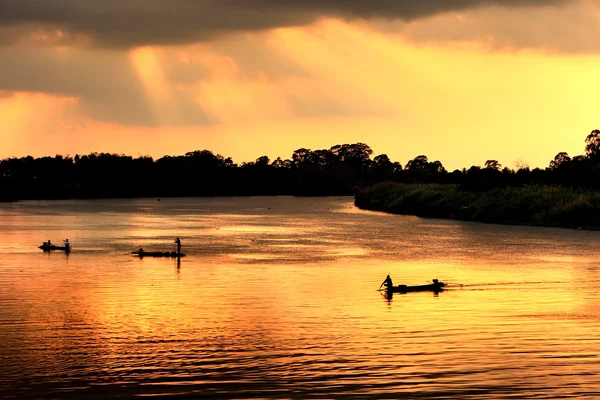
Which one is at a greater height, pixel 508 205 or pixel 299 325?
pixel 508 205

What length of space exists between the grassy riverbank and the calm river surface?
94.4 feet

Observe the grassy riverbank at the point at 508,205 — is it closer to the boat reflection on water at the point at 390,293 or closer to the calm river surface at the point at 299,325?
the calm river surface at the point at 299,325

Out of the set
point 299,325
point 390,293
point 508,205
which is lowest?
point 299,325

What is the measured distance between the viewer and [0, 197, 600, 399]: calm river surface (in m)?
24.8

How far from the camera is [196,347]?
30172 mm

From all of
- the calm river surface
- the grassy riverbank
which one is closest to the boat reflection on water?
the calm river surface

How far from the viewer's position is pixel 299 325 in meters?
34.5

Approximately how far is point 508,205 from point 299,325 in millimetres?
81342

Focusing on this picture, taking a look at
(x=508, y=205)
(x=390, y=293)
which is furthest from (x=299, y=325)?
(x=508, y=205)

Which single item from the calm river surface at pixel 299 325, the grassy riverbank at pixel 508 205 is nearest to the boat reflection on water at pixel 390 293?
the calm river surface at pixel 299 325

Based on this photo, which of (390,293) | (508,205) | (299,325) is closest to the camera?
(299,325)

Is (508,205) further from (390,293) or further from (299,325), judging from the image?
(299,325)

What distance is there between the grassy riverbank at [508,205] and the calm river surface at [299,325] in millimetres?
28788

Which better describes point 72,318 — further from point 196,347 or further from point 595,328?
point 595,328
